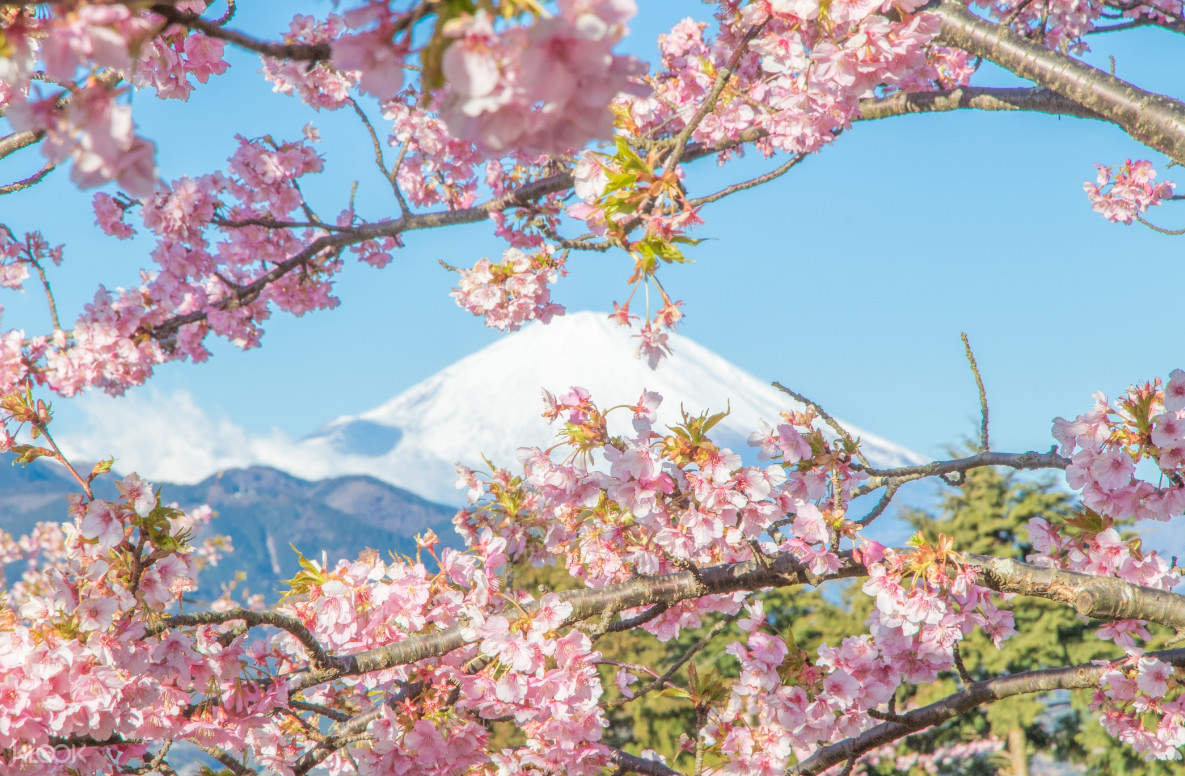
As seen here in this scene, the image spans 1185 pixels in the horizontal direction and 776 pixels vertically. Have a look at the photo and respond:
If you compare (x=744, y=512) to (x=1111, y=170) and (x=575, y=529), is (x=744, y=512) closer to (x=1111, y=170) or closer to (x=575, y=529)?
(x=575, y=529)

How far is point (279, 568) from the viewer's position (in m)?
155

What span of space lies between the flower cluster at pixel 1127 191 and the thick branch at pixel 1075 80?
175 inches

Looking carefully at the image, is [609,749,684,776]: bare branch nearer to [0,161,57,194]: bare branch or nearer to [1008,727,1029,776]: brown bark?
[0,161,57,194]: bare branch

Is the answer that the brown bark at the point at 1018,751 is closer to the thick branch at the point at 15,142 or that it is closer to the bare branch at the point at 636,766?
the bare branch at the point at 636,766

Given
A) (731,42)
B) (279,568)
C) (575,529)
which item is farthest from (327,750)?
(279,568)

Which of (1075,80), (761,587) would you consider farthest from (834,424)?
(1075,80)

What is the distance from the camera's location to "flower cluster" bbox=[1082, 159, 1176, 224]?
6641 mm

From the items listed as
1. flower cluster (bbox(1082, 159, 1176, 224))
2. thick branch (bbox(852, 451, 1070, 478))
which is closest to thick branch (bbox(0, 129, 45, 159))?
thick branch (bbox(852, 451, 1070, 478))

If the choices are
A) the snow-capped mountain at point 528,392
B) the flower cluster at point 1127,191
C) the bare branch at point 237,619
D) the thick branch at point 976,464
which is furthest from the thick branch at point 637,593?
the snow-capped mountain at point 528,392

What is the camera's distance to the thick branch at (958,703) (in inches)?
139

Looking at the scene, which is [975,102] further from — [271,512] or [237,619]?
[271,512]

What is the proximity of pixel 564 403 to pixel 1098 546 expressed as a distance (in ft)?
7.13

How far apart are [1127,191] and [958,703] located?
192 inches

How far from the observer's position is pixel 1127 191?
6652 millimetres
